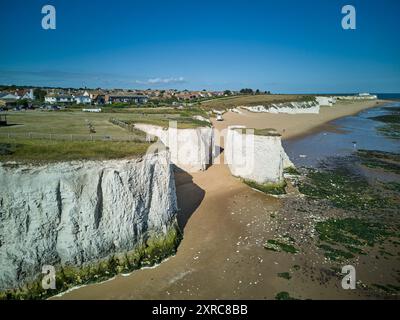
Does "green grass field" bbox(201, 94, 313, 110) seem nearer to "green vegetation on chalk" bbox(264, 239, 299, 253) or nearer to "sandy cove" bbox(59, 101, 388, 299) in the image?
"sandy cove" bbox(59, 101, 388, 299)

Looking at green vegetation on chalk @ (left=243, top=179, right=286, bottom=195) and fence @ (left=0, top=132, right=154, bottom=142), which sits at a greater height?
fence @ (left=0, top=132, right=154, bottom=142)

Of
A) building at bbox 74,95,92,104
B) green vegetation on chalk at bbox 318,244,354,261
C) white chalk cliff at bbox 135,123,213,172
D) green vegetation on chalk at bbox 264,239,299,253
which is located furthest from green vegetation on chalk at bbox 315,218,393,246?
building at bbox 74,95,92,104

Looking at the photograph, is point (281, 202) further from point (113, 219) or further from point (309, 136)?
point (309, 136)

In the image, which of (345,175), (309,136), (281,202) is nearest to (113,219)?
(281,202)

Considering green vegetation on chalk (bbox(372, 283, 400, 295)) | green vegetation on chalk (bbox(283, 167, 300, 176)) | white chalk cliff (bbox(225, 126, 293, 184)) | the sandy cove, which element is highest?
white chalk cliff (bbox(225, 126, 293, 184))

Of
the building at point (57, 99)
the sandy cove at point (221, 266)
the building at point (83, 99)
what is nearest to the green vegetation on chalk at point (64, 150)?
the sandy cove at point (221, 266)
